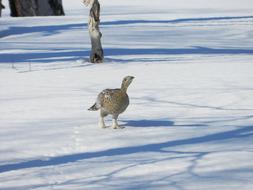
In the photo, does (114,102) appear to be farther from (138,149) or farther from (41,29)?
(41,29)

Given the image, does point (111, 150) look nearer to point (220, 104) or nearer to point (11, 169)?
point (11, 169)

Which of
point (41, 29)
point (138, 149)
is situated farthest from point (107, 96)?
point (41, 29)

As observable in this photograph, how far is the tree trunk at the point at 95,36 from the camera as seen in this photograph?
15.8 m

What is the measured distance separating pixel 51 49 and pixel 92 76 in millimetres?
5277

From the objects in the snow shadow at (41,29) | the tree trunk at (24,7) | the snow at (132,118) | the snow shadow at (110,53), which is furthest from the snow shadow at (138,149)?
the tree trunk at (24,7)

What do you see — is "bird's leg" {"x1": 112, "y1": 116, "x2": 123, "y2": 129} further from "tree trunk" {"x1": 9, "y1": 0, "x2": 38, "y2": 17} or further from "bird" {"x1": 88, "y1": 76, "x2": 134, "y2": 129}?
"tree trunk" {"x1": 9, "y1": 0, "x2": 38, "y2": 17}

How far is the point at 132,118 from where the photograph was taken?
9.07 m

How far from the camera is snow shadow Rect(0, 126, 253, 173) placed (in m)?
Answer: 6.56

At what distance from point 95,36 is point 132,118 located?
23.7ft

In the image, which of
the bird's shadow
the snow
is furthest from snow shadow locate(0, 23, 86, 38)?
the bird's shadow

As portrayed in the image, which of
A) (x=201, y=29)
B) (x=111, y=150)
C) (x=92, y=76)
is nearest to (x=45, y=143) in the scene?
(x=111, y=150)

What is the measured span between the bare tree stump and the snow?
0.34 meters

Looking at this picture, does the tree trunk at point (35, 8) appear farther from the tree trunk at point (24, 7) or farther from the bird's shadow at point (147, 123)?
the bird's shadow at point (147, 123)

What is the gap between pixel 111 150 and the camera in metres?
7.09
